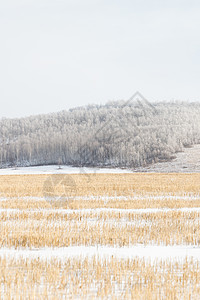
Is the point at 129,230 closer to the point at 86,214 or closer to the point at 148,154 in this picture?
the point at 86,214

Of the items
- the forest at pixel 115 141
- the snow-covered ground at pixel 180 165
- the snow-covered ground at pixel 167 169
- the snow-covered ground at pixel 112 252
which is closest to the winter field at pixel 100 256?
the snow-covered ground at pixel 112 252

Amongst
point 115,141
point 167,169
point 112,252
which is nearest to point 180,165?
point 167,169

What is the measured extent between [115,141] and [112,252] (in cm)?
9060

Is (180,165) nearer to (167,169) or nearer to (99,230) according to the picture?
(167,169)

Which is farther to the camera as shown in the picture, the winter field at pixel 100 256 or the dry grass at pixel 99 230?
the dry grass at pixel 99 230

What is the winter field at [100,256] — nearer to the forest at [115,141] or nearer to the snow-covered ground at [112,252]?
the snow-covered ground at [112,252]

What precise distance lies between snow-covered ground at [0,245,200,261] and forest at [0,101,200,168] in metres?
68.4

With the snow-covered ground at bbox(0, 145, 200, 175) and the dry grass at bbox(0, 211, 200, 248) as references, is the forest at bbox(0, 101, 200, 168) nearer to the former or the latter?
the snow-covered ground at bbox(0, 145, 200, 175)

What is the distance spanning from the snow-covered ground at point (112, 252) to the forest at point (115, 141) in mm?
68352

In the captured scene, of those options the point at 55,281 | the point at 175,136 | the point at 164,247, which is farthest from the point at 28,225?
the point at 175,136

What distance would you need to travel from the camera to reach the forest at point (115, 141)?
8500 cm

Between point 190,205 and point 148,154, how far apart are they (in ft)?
221

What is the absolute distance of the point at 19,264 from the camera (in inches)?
241

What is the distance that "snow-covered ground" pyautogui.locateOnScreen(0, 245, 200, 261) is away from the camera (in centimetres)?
679
